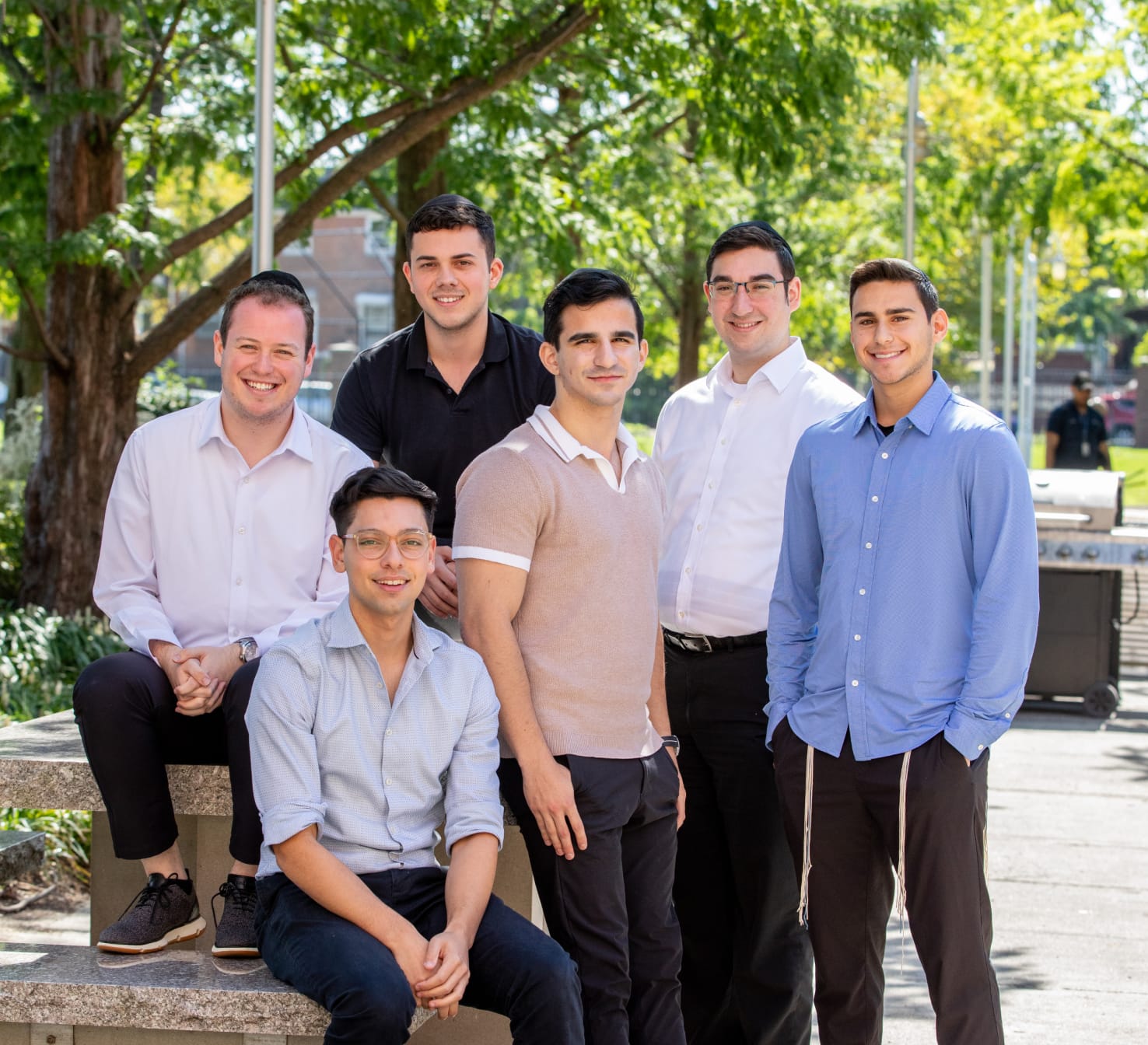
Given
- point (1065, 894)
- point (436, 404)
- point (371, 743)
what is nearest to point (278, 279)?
point (436, 404)

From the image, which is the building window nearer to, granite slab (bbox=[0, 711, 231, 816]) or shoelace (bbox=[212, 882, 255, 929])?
granite slab (bbox=[0, 711, 231, 816])

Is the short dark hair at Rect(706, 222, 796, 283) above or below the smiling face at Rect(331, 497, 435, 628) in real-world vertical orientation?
above

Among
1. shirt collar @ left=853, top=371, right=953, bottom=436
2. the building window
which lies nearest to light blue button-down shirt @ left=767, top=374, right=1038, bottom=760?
shirt collar @ left=853, top=371, right=953, bottom=436

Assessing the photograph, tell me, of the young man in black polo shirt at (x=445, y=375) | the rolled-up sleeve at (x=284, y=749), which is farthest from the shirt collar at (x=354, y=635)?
the young man in black polo shirt at (x=445, y=375)

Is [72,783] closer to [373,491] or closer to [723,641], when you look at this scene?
[373,491]

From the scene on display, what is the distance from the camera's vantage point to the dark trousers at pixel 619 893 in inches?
A: 139

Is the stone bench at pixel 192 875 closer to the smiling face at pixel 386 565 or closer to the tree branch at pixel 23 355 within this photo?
the smiling face at pixel 386 565

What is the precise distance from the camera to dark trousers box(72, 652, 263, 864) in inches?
146

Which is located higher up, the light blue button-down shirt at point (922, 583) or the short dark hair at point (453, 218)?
the short dark hair at point (453, 218)

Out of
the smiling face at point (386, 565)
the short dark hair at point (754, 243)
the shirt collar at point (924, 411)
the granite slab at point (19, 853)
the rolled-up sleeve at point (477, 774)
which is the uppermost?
the short dark hair at point (754, 243)

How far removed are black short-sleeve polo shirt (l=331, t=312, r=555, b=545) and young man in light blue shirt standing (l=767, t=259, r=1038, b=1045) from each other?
2.88 feet

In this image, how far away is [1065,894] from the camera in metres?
6.73

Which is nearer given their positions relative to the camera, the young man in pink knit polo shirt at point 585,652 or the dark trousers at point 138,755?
the young man in pink knit polo shirt at point 585,652

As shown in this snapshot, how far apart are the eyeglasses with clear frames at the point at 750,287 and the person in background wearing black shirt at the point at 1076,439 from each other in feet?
39.3
